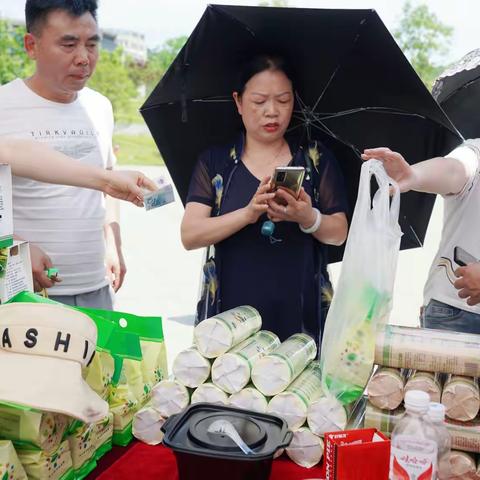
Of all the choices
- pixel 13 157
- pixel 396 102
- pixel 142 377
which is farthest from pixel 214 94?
pixel 142 377

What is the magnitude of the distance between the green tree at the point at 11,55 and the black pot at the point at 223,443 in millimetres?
18050

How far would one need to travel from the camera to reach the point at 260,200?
5.61 feet

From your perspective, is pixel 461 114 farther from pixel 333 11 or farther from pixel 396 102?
pixel 333 11

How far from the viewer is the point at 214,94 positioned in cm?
200

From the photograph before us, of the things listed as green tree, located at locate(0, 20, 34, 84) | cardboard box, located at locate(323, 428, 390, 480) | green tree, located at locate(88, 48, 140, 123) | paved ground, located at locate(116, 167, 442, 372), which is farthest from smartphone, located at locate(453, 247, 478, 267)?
green tree, located at locate(88, 48, 140, 123)

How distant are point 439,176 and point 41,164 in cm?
106

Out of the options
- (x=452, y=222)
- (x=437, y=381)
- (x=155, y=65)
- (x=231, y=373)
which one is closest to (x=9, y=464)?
(x=231, y=373)

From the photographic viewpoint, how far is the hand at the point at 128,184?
1615mm

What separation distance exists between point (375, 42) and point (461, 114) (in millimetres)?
425

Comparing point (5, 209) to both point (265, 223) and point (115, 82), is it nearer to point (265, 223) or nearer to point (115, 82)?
point (265, 223)

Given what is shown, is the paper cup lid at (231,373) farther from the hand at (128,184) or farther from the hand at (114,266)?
the hand at (114,266)

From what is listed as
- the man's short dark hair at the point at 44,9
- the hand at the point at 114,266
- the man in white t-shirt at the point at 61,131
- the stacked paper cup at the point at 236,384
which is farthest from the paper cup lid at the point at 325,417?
the man's short dark hair at the point at 44,9

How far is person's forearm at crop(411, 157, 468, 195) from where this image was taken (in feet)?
5.09

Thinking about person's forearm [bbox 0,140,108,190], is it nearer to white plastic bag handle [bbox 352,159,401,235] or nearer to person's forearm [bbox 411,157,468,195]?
white plastic bag handle [bbox 352,159,401,235]
